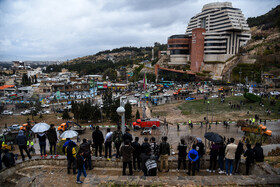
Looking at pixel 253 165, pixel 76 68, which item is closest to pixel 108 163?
pixel 253 165

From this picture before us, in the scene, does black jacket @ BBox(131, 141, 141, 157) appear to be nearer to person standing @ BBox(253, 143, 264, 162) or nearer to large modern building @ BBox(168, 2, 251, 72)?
person standing @ BBox(253, 143, 264, 162)

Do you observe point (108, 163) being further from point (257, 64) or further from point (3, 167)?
point (257, 64)

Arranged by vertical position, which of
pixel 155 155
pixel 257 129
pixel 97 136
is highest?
pixel 97 136

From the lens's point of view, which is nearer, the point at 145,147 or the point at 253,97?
the point at 145,147

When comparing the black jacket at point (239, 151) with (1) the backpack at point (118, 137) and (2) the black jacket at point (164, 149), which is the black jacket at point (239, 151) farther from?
(1) the backpack at point (118, 137)

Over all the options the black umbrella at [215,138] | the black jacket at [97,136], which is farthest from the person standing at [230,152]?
the black jacket at [97,136]

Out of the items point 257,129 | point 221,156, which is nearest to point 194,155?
point 221,156

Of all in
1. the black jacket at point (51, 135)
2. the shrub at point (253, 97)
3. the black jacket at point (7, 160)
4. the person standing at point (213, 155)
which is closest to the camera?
the person standing at point (213, 155)

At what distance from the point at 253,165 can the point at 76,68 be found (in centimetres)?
13382

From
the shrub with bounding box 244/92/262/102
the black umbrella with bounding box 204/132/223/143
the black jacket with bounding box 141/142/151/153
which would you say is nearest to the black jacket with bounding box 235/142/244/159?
the black umbrella with bounding box 204/132/223/143

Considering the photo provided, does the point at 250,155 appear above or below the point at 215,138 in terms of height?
below

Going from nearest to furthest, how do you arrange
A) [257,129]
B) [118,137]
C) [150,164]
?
[150,164] → [118,137] → [257,129]

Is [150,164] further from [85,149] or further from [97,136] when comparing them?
[97,136]

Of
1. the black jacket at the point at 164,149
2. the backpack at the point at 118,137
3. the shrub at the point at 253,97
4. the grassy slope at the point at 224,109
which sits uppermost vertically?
the backpack at the point at 118,137
